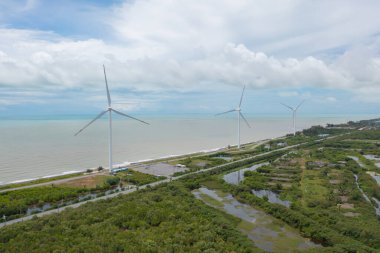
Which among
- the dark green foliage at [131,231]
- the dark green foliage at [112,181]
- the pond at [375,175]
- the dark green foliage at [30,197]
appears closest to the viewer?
the dark green foliage at [131,231]

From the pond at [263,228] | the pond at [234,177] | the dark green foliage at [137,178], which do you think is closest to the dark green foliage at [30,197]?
the dark green foliage at [137,178]

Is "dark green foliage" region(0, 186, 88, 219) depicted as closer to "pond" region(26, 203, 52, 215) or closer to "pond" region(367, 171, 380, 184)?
"pond" region(26, 203, 52, 215)

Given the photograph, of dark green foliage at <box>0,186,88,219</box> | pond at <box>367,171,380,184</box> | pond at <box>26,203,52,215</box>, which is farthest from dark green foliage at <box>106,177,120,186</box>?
pond at <box>367,171,380,184</box>

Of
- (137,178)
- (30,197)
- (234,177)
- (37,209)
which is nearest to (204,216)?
(37,209)

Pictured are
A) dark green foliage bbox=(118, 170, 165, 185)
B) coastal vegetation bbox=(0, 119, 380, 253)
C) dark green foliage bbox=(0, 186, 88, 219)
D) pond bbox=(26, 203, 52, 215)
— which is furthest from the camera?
dark green foliage bbox=(118, 170, 165, 185)

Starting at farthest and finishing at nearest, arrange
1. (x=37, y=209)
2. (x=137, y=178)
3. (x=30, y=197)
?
1. (x=137, y=178)
2. (x=30, y=197)
3. (x=37, y=209)

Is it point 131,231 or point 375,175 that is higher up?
point 131,231

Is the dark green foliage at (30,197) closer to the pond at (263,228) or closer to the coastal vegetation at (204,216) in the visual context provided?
the coastal vegetation at (204,216)

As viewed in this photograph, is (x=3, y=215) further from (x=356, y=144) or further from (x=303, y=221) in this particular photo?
(x=356, y=144)

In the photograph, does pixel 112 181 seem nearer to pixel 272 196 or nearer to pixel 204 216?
pixel 204 216
